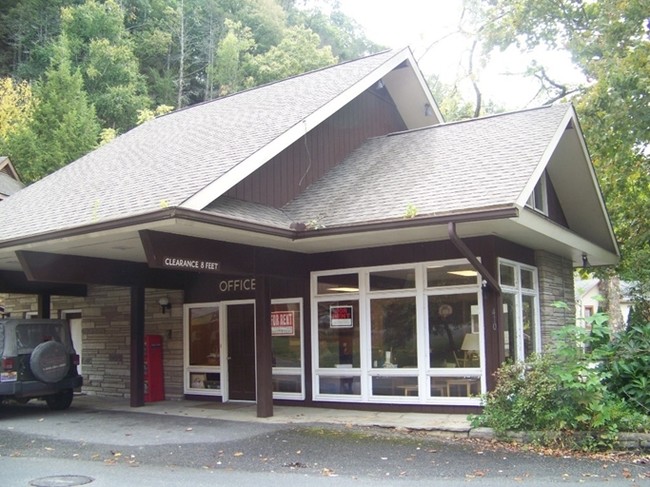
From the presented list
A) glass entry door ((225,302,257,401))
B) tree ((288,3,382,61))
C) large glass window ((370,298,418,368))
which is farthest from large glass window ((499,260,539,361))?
tree ((288,3,382,61))

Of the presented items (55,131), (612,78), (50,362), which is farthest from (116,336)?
(55,131)

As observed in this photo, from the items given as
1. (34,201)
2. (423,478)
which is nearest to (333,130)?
(34,201)

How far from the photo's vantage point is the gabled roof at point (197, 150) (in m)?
9.61

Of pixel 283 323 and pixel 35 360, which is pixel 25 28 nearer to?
pixel 35 360

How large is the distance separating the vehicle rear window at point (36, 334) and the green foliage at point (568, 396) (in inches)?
313

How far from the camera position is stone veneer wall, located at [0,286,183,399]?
565 inches

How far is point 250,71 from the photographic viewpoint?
47188 mm

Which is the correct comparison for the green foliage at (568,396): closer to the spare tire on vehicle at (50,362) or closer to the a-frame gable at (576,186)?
the a-frame gable at (576,186)

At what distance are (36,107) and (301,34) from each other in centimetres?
1642

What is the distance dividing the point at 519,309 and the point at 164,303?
24.6 ft

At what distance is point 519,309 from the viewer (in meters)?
11.8

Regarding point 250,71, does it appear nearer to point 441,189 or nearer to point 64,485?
point 441,189

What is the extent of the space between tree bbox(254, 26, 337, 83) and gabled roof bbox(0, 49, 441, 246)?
74.9 ft

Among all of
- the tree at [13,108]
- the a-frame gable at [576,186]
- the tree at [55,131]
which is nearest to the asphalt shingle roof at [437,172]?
the a-frame gable at [576,186]
